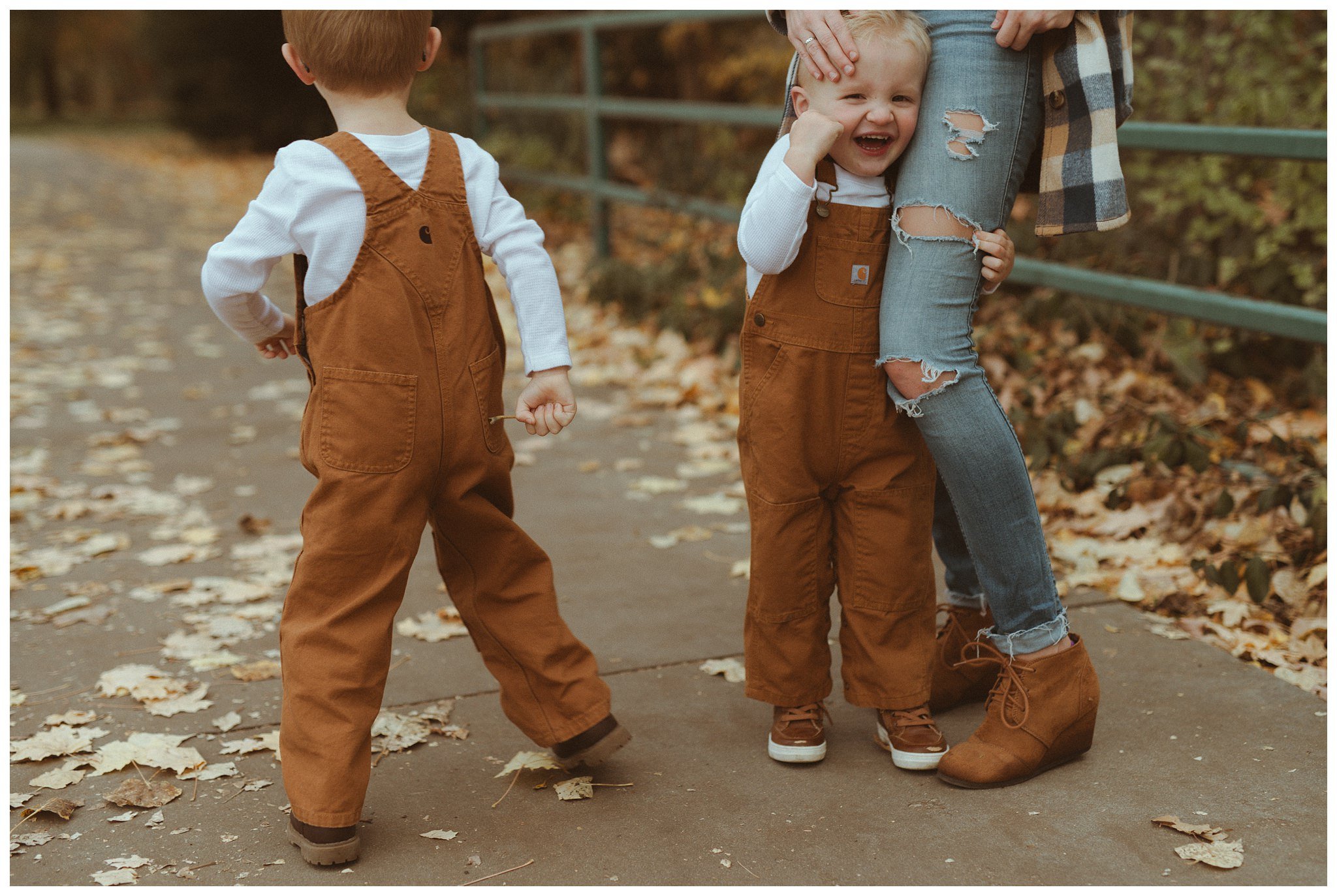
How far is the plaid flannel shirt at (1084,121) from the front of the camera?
7.51 ft

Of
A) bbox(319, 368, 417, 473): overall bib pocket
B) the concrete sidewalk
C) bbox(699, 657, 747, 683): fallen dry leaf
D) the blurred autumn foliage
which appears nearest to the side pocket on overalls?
bbox(319, 368, 417, 473): overall bib pocket

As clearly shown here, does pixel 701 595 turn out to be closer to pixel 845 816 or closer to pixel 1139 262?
pixel 845 816

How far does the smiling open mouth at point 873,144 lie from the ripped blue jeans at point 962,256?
0.16ft

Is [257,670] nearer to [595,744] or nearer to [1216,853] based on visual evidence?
[595,744]

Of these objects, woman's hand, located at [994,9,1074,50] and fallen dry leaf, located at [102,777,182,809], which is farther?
fallen dry leaf, located at [102,777,182,809]

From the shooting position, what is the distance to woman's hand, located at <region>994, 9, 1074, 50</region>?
2229 mm

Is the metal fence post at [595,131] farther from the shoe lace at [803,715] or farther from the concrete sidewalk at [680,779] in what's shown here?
the shoe lace at [803,715]

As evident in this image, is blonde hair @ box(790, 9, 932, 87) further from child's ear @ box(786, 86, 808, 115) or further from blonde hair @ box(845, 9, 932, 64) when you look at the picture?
child's ear @ box(786, 86, 808, 115)

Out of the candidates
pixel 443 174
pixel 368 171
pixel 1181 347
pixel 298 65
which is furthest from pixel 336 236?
pixel 1181 347

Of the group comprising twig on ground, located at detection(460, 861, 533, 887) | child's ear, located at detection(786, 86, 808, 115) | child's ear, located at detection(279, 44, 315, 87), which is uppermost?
child's ear, located at detection(279, 44, 315, 87)

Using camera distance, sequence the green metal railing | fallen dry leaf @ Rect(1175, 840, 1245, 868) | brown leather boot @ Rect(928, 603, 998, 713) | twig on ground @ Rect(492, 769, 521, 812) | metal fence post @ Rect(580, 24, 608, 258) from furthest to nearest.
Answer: metal fence post @ Rect(580, 24, 608, 258), the green metal railing, brown leather boot @ Rect(928, 603, 998, 713), twig on ground @ Rect(492, 769, 521, 812), fallen dry leaf @ Rect(1175, 840, 1245, 868)

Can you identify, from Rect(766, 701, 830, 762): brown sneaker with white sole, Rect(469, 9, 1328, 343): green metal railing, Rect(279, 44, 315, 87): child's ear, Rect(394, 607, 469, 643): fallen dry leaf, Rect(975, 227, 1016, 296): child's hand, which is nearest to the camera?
Rect(279, 44, 315, 87): child's ear

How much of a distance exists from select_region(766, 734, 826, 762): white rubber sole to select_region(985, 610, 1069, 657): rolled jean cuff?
1.33ft

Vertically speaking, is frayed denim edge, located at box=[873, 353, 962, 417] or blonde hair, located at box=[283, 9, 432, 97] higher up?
blonde hair, located at box=[283, 9, 432, 97]
